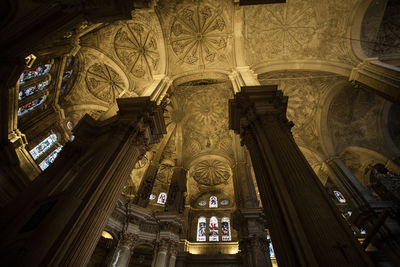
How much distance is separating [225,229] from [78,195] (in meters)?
12.4

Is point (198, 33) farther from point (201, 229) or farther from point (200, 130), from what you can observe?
point (201, 229)

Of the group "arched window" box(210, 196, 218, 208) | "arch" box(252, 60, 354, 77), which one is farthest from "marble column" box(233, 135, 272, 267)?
"arch" box(252, 60, 354, 77)

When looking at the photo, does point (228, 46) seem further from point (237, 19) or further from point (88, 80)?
point (88, 80)

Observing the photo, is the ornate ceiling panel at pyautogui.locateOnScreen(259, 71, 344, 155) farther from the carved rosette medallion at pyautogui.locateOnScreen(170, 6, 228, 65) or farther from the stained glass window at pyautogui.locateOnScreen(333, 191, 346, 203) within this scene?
the stained glass window at pyautogui.locateOnScreen(333, 191, 346, 203)

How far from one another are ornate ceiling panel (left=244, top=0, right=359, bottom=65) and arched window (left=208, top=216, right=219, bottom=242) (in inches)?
457

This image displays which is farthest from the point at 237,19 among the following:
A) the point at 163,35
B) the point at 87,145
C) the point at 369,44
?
the point at 87,145

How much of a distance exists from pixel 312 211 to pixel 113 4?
678 centimetres

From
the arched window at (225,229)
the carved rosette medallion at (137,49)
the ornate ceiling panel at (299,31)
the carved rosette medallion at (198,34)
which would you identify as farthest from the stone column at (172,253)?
the ornate ceiling panel at (299,31)

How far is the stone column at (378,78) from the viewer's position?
21.0 feet

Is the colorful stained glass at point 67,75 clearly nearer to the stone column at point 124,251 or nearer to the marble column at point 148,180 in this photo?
the marble column at point 148,180

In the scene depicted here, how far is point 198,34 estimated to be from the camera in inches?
430

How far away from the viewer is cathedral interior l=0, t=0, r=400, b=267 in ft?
11.9

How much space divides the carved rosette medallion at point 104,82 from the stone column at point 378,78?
13237mm

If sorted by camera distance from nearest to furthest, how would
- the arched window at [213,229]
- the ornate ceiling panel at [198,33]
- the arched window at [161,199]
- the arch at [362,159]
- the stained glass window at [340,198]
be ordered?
the ornate ceiling panel at [198,33] → the arch at [362,159] → the arched window at [213,229] → the stained glass window at [340,198] → the arched window at [161,199]
